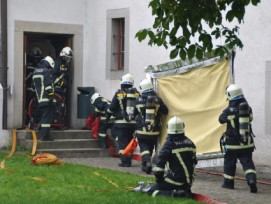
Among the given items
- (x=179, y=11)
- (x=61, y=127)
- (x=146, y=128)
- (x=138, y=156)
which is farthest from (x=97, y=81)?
(x=179, y=11)

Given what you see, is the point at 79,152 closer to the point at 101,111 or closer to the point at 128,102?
the point at 101,111

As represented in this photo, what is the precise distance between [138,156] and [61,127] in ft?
7.78

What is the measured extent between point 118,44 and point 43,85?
2757 millimetres

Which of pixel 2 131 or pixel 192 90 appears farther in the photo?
pixel 2 131

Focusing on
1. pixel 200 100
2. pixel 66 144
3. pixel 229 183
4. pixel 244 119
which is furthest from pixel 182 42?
pixel 66 144

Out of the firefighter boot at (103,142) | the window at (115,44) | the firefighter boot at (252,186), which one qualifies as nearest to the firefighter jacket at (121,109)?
the firefighter boot at (103,142)

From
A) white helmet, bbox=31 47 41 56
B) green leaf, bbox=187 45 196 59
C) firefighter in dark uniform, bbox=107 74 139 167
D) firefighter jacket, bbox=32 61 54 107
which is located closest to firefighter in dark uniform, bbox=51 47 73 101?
firefighter jacket, bbox=32 61 54 107

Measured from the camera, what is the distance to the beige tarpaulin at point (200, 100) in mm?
15336

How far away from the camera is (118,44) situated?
808 inches

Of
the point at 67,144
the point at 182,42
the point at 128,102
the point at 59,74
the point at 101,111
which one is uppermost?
the point at 182,42

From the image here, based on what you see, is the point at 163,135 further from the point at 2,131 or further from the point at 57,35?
the point at 57,35

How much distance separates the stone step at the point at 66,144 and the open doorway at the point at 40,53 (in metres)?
0.94

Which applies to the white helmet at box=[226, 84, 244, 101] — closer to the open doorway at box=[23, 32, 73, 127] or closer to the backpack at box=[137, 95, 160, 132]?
the backpack at box=[137, 95, 160, 132]

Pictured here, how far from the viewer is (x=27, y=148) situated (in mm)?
18734
